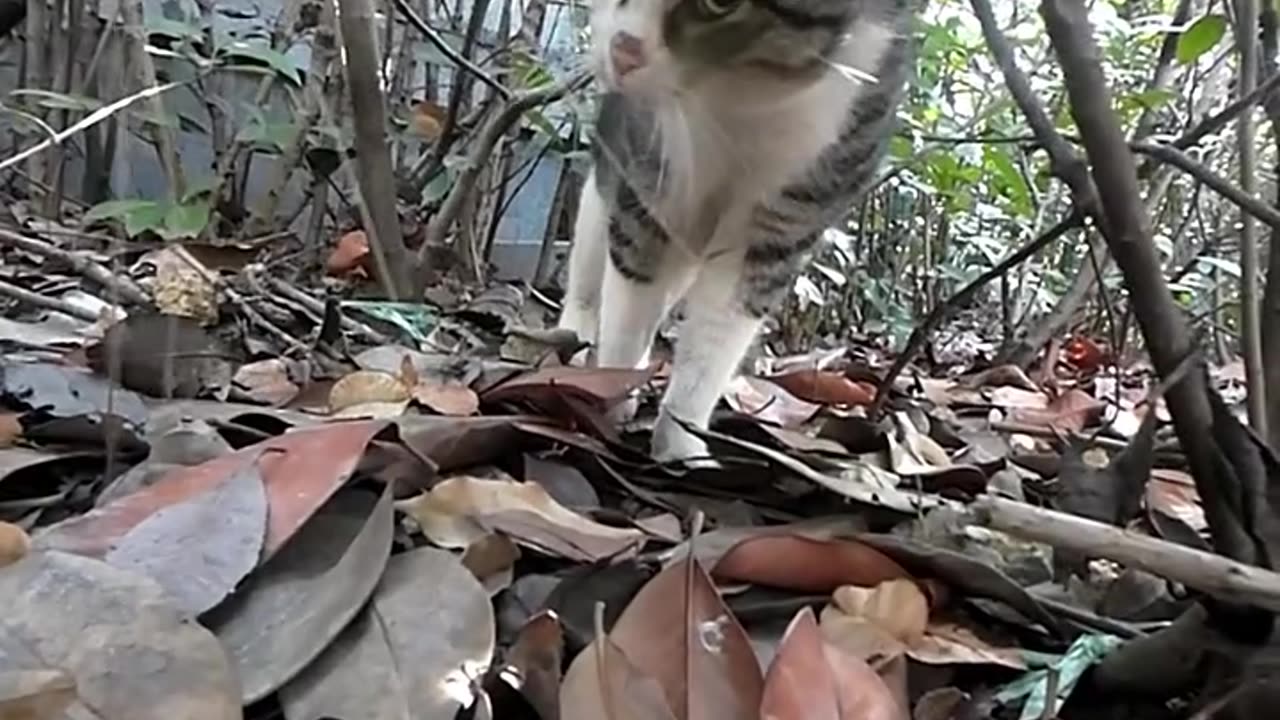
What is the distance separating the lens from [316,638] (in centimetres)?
83

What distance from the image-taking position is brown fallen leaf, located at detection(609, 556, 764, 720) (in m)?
0.80

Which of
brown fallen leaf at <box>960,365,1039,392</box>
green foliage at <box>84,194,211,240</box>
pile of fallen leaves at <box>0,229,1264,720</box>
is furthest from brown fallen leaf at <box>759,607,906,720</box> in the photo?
green foliage at <box>84,194,211,240</box>

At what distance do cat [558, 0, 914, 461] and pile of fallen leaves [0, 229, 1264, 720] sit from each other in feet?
1.09

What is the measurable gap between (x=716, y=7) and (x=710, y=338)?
1.41ft

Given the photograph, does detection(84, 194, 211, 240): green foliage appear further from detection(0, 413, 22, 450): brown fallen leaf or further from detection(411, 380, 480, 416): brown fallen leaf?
detection(0, 413, 22, 450): brown fallen leaf

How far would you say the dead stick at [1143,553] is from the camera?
73cm

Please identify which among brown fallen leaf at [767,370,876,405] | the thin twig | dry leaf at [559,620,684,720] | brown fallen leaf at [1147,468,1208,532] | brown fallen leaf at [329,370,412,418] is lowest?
brown fallen leaf at [767,370,876,405]

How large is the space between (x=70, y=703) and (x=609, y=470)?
0.58 m

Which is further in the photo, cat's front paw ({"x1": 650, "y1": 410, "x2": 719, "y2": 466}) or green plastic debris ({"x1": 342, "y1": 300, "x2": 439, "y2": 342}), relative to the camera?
green plastic debris ({"x1": 342, "y1": 300, "x2": 439, "y2": 342})

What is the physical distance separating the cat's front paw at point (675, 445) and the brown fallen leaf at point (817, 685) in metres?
0.37

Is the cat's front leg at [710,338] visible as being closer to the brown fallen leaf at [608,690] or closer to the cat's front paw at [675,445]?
the cat's front paw at [675,445]

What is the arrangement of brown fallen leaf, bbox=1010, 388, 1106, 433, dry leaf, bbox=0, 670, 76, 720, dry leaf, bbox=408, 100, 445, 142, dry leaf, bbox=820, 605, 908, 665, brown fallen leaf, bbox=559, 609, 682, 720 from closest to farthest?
dry leaf, bbox=0, 670, 76, 720
brown fallen leaf, bbox=559, 609, 682, 720
dry leaf, bbox=820, 605, 908, 665
brown fallen leaf, bbox=1010, 388, 1106, 433
dry leaf, bbox=408, 100, 445, 142

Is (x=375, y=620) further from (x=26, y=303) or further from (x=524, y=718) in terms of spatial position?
(x=26, y=303)

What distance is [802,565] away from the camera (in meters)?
0.99
